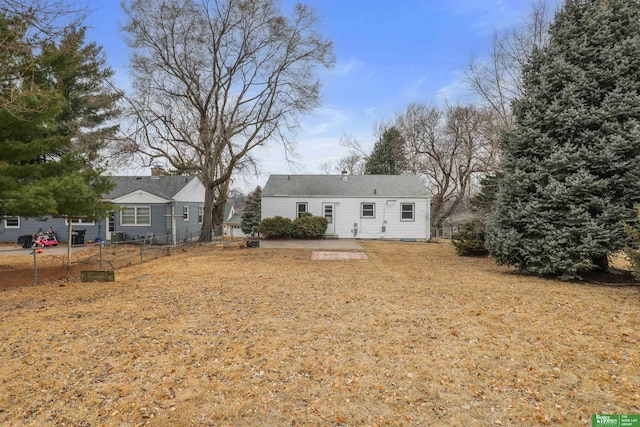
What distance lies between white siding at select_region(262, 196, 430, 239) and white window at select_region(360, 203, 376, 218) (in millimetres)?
184

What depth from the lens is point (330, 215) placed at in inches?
864

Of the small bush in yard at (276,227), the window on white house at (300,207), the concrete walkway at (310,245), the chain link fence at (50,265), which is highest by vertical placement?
the window on white house at (300,207)

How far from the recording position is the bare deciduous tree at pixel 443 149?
28.2 m

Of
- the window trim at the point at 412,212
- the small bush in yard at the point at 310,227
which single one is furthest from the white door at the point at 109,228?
the window trim at the point at 412,212

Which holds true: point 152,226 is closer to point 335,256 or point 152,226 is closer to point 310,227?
point 310,227

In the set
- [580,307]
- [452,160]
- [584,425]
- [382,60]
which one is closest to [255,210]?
[452,160]

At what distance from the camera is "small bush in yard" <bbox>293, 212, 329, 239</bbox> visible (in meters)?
20.5

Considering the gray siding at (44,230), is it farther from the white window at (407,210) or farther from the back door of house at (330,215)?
the white window at (407,210)

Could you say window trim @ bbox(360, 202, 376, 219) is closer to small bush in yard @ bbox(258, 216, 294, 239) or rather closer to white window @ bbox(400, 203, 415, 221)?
white window @ bbox(400, 203, 415, 221)

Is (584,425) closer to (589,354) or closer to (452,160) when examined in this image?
(589,354)

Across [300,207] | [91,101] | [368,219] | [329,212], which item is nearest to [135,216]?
[91,101]

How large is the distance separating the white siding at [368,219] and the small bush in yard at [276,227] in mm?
1298

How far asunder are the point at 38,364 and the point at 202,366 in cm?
185

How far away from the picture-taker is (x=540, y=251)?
335 inches
